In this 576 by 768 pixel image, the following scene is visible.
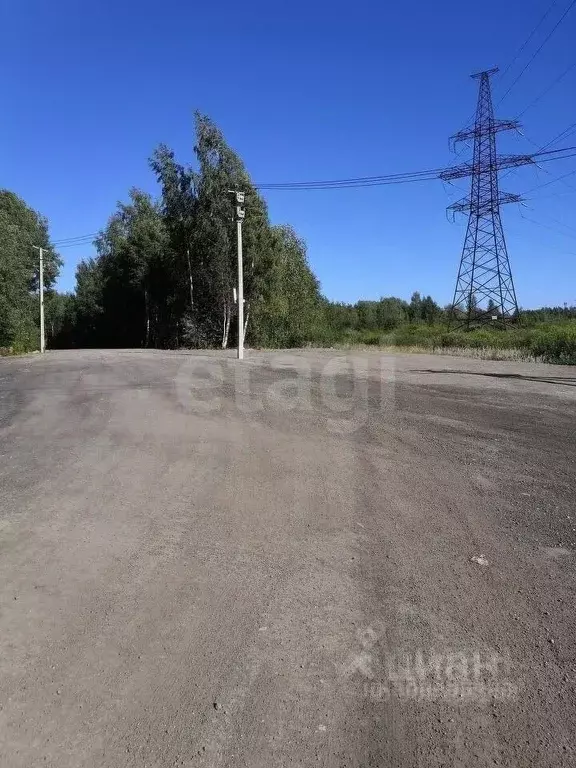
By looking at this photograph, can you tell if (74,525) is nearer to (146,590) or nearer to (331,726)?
(146,590)

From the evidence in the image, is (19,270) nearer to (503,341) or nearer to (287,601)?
(503,341)

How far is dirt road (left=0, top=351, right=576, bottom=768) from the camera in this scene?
8.14ft

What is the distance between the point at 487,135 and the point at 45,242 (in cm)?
4228

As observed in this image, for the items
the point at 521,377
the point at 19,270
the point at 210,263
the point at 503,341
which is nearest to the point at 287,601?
the point at 521,377

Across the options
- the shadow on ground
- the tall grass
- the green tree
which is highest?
the green tree

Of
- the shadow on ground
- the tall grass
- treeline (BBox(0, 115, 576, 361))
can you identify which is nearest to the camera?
the shadow on ground

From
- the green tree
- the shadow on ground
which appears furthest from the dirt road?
the green tree

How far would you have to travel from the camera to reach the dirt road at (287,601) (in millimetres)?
2482

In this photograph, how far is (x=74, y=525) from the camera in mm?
4840

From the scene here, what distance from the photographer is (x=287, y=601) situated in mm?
3596

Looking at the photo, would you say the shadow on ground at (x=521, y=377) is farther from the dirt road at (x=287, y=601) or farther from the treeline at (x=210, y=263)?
the treeline at (x=210, y=263)

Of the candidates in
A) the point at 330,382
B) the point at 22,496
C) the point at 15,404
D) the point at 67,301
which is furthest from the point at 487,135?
the point at 67,301

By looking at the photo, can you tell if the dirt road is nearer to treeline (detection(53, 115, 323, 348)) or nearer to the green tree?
treeline (detection(53, 115, 323, 348))

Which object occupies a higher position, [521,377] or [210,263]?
[210,263]
